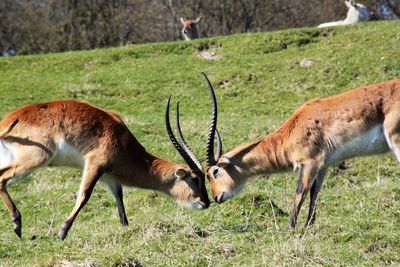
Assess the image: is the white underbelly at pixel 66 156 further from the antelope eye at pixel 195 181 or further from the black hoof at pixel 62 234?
the antelope eye at pixel 195 181

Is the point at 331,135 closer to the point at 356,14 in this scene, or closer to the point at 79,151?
the point at 79,151

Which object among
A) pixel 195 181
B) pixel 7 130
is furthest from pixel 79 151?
pixel 195 181

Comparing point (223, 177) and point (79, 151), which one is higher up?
point (79, 151)

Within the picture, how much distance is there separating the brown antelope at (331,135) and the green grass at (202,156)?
0.46 meters

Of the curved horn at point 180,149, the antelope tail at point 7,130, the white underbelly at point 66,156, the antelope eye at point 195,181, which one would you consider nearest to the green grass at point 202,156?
the antelope eye at point 195,181

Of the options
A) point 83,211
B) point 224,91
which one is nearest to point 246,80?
point 224,91

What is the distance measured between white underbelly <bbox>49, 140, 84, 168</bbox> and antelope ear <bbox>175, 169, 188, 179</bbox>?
1139mm

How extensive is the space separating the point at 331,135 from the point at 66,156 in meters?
2.93

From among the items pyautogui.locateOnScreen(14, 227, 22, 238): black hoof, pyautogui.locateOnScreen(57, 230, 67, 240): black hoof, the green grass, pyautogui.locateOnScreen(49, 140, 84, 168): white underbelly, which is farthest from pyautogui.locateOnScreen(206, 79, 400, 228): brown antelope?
pyautogui.locateOnScreen(14, 227, 22, 238): black hoof

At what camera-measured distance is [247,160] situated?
8672 millimetres

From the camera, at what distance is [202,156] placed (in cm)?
1163

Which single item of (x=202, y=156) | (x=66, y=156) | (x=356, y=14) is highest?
(x=66, y=156)

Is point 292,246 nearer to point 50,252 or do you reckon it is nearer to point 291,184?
point 50,252

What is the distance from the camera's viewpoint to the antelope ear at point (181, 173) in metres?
8.57
